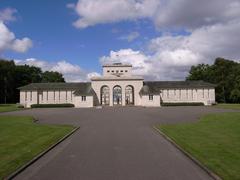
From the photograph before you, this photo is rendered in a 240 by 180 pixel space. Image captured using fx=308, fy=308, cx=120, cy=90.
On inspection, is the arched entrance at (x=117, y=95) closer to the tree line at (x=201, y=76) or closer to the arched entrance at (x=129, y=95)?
the arched entrance at (x=129, y=95)

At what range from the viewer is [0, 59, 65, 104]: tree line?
92125 mm

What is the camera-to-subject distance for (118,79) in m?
79.4

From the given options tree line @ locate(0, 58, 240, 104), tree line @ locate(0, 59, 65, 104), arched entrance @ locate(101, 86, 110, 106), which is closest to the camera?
arched entrance @ locate(101, 86, 110, 106)

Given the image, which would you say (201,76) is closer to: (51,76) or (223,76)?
(223,76)

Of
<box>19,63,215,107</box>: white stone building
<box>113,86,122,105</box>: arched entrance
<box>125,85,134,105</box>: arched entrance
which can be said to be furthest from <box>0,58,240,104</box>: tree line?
<box>113,86,122,105</box>: arched entrance

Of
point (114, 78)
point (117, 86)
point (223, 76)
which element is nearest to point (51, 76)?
point (117, 86)

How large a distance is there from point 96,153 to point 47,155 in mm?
1845

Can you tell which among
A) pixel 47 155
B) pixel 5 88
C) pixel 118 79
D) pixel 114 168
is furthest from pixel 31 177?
pixel 5 88

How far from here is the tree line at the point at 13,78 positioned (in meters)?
92.1

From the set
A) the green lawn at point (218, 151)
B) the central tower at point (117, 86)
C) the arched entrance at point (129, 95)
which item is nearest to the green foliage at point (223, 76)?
the arched entrance at point (129, 95)

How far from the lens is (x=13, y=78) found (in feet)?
316

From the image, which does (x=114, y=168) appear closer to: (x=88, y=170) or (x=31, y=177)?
(x=88, y=170)

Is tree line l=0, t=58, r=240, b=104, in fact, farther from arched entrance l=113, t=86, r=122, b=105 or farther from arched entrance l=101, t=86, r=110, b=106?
arched entrance l=101, t=86, r=110, b=106

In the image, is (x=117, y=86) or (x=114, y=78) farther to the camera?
(x=117, y=86)
